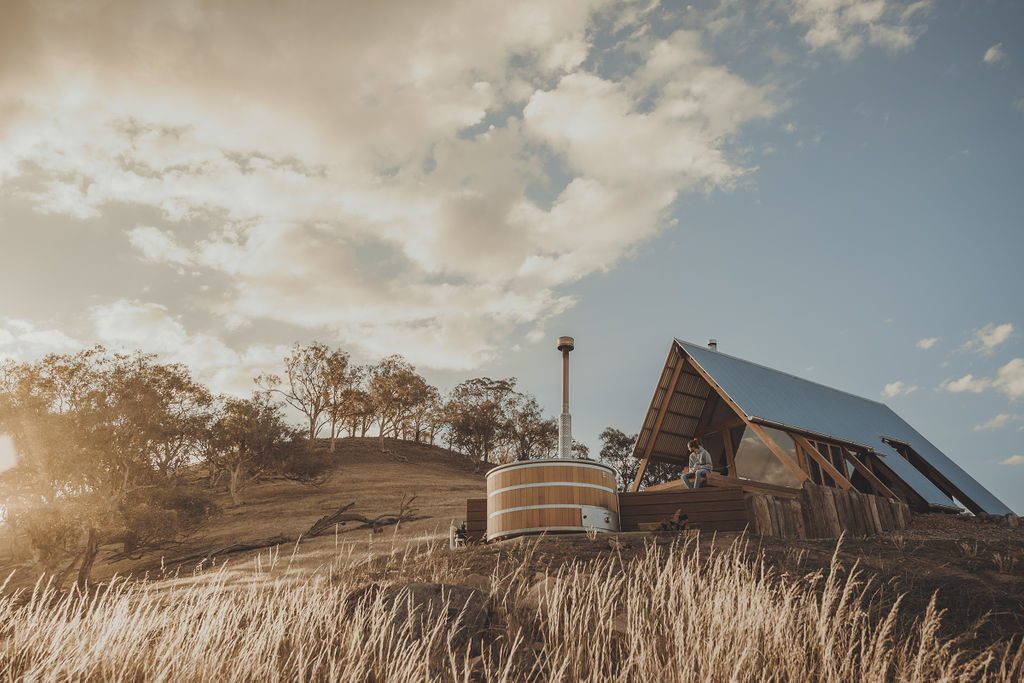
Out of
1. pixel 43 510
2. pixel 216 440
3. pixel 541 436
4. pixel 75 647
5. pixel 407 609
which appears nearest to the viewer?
pixel 75 647

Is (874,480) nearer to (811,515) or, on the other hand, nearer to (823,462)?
(823,462)

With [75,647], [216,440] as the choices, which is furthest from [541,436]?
[75,647]

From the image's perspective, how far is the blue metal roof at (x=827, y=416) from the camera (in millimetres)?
17531

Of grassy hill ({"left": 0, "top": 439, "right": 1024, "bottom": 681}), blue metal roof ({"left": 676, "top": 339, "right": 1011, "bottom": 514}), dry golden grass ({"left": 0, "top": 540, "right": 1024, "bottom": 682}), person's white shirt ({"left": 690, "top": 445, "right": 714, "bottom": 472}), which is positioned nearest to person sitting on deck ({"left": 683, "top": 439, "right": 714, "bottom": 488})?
person's white shirt ({"left": 690, "top": 445, "right": 714, "bottom": 472})

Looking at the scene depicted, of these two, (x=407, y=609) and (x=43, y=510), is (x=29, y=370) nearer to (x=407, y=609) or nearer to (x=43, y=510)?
(x=43, y=510)

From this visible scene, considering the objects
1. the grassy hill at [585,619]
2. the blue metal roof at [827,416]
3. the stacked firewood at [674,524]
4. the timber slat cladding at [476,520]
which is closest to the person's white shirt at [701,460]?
the stacked firewood at [674,524]

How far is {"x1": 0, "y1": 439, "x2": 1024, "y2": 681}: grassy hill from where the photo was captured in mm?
5375

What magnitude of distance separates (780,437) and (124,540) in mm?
20935

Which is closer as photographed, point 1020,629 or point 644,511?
point 1020,629

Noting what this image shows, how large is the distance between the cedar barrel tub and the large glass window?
25.1 ft

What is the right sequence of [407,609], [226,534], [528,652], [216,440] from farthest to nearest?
[216,440] → [226,534] → [407,609] → [528,652]

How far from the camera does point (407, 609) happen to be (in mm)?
7043

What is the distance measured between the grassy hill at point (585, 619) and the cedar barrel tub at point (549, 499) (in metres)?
0.63

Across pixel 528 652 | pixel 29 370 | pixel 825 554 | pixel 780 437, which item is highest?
pixel 29 370
